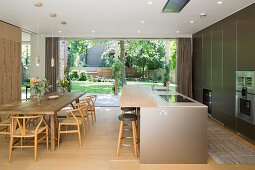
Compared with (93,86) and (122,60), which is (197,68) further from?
(93,86)

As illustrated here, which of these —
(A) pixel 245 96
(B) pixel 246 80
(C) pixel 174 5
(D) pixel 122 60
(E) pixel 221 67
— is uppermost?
(C) pixel 174 5

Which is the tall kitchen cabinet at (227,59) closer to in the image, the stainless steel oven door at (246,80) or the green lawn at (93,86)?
the stainless steel oven door at (246,80)

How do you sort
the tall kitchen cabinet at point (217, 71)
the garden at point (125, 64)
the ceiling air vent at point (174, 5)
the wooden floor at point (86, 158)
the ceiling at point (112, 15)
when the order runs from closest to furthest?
1. the wooden floor at point (86, 158)
2. the ceiling air vent at point (174, 5)
3. the ceiling at point (112, 15)
4. the tall kitchen cabinet at point (217, 71)
5. the garden at point (125, 64)

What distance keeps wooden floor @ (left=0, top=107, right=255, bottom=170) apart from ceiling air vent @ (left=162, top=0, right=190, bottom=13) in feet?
9.25

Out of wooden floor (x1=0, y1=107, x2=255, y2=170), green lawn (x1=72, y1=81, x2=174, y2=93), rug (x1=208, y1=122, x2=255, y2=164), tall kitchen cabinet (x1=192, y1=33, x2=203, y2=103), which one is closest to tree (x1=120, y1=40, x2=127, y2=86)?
green lawn (x1=72, y1=81, x2=174, y2=93)

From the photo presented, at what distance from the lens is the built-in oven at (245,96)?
3744 millimetres

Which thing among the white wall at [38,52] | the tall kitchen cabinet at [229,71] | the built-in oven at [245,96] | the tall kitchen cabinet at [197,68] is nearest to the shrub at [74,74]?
the white wall at [38,52]

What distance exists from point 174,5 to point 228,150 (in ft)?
9.50

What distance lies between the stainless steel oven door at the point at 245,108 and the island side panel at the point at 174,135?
5.06 feet

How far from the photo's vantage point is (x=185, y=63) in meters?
7.20

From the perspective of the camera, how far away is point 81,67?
29.1 ft

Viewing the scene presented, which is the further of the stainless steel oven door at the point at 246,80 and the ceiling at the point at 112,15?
the ceiling at the point at 112,15

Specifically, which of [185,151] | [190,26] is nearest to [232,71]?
[190,26]

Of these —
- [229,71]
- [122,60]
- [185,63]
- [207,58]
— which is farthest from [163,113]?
[122,60]
